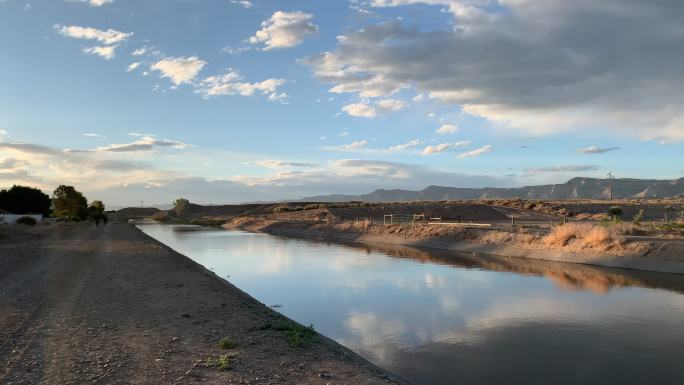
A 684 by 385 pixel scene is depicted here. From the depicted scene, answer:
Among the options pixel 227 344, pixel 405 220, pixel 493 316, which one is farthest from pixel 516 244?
pixel 405 220

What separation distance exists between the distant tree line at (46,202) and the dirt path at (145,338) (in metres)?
87.7

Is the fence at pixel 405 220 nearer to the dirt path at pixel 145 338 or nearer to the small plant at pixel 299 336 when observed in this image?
the dirt path at pixel 145 338

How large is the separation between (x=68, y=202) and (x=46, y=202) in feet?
30.8

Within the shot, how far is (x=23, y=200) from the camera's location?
102 meters

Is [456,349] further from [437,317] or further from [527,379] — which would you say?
[437,317]

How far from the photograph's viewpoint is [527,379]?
10.5m

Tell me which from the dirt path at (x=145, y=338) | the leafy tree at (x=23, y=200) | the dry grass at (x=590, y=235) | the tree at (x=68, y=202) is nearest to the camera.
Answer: the dirt path at (x=145, y=338)

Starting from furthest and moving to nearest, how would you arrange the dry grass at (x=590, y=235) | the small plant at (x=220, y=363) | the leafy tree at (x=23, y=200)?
the leafy tree at (x=23, y=200), the dry grass at (x=590, y=235), the small plant at (x=220, y=363)

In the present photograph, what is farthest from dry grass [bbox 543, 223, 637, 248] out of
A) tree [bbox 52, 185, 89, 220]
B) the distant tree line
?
tree [bbox 52, 185, 89, 220]

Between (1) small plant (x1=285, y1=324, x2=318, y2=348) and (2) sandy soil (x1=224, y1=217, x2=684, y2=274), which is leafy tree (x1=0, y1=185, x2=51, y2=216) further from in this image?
(1) small plant (x1=285, y1=324, x2=318, y2=348)

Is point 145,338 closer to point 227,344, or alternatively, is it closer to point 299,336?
point 227,344

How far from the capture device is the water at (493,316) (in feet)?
36.9

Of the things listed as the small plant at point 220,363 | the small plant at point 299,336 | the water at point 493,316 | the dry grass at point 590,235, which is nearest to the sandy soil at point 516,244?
the dry grass at point 590,235

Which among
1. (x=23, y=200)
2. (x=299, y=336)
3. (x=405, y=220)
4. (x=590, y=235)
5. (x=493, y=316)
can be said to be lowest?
(x=493, y=316)
